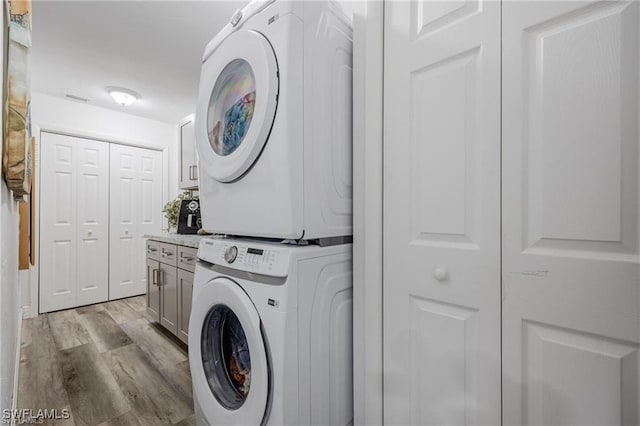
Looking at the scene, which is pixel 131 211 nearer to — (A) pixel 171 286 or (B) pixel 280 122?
(A) pixel 171 286

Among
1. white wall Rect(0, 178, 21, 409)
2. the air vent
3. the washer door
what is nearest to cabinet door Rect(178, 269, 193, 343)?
white wall Rect(0, 178, 21, 409)

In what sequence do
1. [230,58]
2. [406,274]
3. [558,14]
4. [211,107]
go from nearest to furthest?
[558,14] < [406,274] < [230,58] < [211,107]

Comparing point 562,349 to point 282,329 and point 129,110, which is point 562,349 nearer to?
point 282,329

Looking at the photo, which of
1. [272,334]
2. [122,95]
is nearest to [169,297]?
[272,334]

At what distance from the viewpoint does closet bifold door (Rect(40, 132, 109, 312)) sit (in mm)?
3213

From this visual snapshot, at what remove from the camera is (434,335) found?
3.23 feet

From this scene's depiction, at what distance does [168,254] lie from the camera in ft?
8.35

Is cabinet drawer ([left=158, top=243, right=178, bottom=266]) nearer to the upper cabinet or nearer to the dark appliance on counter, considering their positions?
the dark appliance on counter

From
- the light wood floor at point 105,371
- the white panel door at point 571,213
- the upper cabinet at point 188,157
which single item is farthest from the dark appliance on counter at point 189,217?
the white panel door at point 571,213

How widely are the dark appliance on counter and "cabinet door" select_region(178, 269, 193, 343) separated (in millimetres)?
740

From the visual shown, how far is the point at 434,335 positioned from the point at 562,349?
0.33 m

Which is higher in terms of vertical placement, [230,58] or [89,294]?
[230,58]

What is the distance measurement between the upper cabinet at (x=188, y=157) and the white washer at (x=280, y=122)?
5.99 ft

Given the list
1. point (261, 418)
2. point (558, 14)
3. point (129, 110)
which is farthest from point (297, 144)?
point (129, 110)
